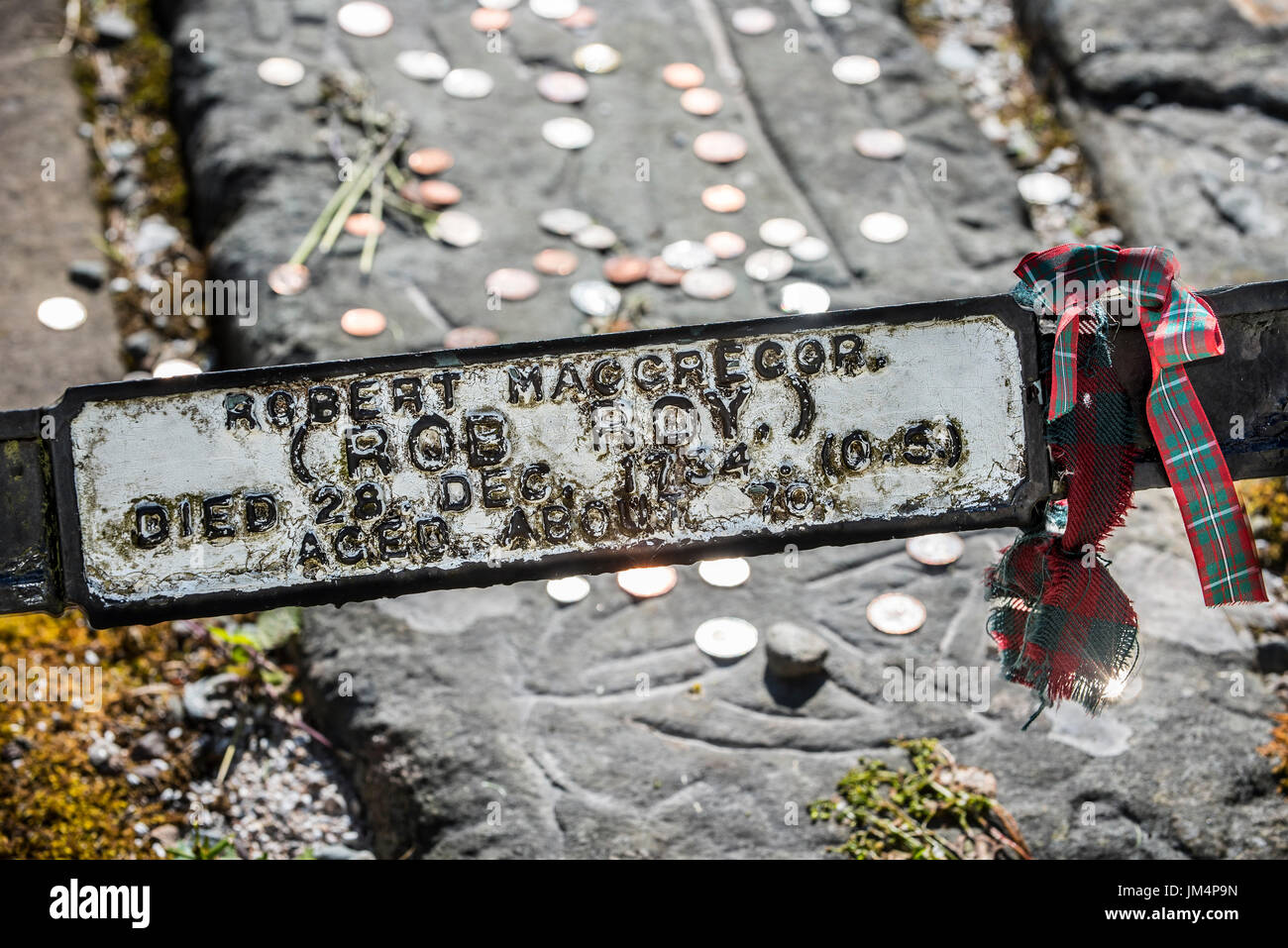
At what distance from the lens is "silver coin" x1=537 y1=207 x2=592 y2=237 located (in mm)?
3682

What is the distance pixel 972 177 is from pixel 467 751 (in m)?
2.49

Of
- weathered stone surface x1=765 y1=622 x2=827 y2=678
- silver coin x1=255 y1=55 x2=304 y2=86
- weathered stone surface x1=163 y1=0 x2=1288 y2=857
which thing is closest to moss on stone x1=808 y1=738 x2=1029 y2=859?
weathered stone surface x1=163 y1=0 x2=1288 y2=857

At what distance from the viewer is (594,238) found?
3.65 m

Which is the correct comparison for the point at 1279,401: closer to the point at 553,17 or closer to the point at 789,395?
the point at 789,395

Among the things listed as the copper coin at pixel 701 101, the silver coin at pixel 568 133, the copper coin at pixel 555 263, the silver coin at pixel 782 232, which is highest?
the copper coin at pixel 701 101

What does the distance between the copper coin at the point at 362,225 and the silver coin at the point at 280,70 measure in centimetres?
65

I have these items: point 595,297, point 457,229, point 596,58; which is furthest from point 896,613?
point 596,58

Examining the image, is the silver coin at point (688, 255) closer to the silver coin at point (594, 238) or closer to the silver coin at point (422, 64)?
the silver coin at point (594, 238)

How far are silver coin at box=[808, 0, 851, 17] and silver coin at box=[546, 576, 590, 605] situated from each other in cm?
259

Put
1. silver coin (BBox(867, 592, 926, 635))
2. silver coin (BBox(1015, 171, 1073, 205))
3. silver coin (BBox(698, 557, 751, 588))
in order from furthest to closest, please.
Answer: silver coin (BBox(1015, 171, 1073, 205))
silver coin (BBox(698, 557, 751, 588))
silver coin (BBox(867, 592, 926, 635))

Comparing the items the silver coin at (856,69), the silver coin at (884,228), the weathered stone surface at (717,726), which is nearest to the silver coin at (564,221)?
the silver coin at (884,228)

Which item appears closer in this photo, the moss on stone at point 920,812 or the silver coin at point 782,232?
the moss on stone at point 920,812

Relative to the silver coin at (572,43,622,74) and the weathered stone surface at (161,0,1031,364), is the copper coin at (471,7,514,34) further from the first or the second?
the silver coin at (572,43,622,74)

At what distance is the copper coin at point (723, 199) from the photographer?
378 cm
